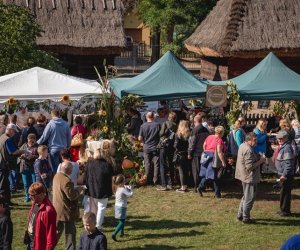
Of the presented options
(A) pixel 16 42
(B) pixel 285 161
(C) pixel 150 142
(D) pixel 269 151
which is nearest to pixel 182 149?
(C) pixel 150 142

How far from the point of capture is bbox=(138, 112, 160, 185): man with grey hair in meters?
13.3

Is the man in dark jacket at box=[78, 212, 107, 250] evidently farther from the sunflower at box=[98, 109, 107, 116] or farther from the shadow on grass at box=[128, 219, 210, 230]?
the sunflower at box=[98, 109, 107, 116]

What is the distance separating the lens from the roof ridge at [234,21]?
22.8 meters

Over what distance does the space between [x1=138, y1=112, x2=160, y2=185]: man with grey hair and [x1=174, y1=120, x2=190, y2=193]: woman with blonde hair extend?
0.51 m

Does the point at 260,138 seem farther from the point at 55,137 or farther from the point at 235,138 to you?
the point at 55,137

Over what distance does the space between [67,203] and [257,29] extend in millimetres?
16042

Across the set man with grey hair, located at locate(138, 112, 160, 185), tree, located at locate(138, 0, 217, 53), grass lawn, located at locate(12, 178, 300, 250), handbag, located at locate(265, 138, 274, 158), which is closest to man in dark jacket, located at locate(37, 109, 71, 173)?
grass lawn, located at locate(12, 178, 300, 250)

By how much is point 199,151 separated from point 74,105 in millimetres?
5509

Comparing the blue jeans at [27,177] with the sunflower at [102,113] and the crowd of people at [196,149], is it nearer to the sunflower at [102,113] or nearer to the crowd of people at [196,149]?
the sunflower at [102,113]

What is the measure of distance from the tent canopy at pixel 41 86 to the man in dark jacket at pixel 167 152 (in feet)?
10.1

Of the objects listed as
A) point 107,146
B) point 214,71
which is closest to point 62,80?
point 107,146

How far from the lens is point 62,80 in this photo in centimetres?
1625

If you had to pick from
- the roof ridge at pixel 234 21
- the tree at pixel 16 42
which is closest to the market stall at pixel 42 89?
the tree at pixel 16 42

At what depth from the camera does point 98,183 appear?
9586 mm
